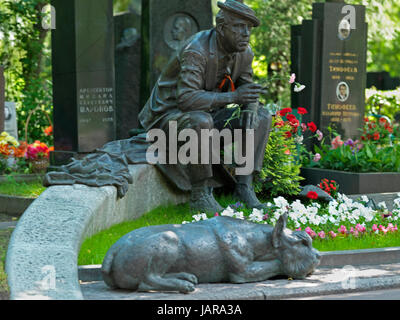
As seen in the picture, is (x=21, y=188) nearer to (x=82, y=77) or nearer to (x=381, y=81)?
(x=82, y=77)

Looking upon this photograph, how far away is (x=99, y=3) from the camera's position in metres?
9.70

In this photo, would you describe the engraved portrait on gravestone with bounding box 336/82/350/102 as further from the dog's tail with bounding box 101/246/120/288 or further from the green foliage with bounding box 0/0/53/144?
the dog's tail with bounding box 101/246/120/288

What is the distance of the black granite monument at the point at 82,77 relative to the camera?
31.1ft

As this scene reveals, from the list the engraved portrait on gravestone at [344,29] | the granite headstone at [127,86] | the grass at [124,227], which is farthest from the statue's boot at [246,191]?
the granite headstone at [127,86]

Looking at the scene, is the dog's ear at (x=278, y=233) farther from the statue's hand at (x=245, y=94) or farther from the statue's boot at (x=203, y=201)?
the statue's hand at (x=245, y=94)

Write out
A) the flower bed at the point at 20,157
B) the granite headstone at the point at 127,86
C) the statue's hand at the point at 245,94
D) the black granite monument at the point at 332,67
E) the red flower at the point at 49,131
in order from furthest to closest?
the granite headstone at the point at 127,86
the red flower at the point at 49,131
the black granite monument at the point at 332,67
the flower bed at the point at 20,157
the statue's hand at the point at 245,94

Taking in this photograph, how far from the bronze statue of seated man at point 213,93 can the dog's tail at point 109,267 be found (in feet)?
6.92

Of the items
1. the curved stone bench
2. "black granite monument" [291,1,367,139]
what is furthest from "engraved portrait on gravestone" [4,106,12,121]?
the curved stone bench

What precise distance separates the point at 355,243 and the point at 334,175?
249cm

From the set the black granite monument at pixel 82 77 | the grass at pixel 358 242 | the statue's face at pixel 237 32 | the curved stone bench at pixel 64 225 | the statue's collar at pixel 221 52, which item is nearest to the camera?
the curved stone bench at pixel 64 225

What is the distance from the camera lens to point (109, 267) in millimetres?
4129

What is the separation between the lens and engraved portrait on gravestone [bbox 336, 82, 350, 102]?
33.8ft

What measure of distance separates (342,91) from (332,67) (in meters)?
0.45

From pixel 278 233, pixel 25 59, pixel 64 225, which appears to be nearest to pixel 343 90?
pixel 278 233
